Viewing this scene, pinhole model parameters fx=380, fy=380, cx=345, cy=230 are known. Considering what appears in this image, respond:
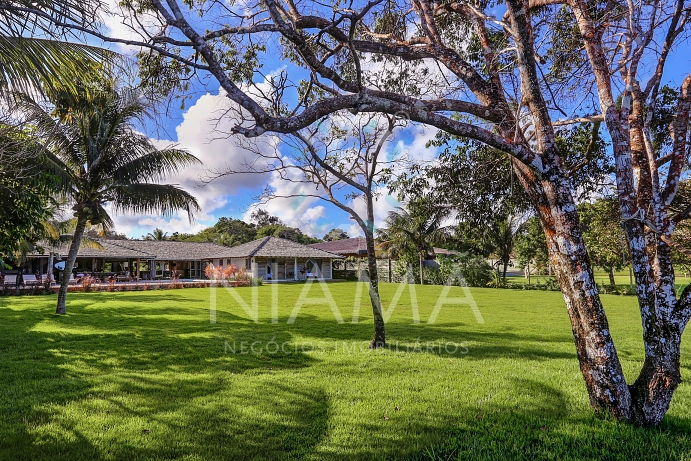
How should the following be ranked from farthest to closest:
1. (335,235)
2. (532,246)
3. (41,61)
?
(335,235) < (532,246) < (41,61)

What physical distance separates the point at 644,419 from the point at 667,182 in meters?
2.34

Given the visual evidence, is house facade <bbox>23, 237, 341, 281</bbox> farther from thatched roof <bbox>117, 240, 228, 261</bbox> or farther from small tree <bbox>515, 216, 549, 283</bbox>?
small tree <bbox>515, 216, 549, 283</bbox>

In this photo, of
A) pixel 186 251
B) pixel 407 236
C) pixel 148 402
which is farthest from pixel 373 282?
pixel 186 251

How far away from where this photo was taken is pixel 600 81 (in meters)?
4.00

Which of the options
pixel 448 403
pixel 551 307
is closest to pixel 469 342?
pixel 448 403

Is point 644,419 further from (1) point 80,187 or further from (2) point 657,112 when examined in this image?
(1) point 80,187

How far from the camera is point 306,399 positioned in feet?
14.8

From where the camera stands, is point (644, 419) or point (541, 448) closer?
point (541, 448)

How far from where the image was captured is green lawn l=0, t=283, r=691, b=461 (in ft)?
10.9

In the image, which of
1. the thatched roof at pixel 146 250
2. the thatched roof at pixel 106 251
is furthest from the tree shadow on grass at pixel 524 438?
the thatched roof at pixel 106 251

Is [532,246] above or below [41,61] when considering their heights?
below

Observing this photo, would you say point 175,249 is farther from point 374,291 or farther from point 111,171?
point 374,291

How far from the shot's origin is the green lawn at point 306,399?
3311 mm

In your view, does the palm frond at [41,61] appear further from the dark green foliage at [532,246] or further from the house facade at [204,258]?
the dark green foliage at [532,246]
